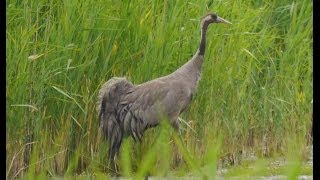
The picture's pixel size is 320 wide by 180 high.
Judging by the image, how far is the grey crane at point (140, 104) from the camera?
20.9 ft

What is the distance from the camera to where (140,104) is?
21.1ft

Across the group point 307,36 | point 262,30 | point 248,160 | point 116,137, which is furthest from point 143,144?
point 307,36

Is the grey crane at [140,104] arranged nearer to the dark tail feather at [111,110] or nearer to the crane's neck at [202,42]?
the dark tail feather at [111,110]

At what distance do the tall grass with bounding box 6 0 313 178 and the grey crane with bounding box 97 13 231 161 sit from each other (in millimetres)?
105

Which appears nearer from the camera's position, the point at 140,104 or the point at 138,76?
the point at 140,104

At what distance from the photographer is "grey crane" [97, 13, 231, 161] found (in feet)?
20.9

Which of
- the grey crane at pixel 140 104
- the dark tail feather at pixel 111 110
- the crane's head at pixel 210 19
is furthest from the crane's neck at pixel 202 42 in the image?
the dark tail feather at pixel 111 110

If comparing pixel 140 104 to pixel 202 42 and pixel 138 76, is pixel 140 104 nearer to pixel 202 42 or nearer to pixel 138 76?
pixel 138 76

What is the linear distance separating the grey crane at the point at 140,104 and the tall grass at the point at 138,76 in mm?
105

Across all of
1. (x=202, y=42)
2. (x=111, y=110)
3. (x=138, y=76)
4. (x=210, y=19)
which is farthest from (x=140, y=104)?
(x=210, y=19)

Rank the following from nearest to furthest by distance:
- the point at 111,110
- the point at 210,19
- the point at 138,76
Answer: the point at 111,110
the point at 210,19
the point at 138,76

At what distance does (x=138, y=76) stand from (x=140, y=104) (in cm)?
37

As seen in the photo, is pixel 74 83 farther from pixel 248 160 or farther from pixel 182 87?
pixel 248 160

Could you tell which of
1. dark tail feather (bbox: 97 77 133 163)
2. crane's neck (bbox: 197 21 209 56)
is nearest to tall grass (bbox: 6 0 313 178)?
dark tail feather (bbox: 97 77 133 163)
